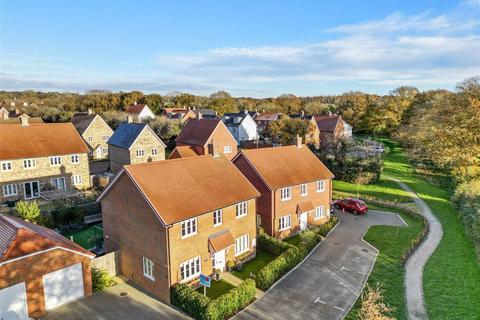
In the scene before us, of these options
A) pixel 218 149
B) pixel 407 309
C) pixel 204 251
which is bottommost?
pixel 407 309

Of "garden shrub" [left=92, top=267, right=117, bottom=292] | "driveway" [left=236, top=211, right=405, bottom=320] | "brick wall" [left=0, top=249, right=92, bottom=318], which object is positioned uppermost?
"brick wall" [left=0, top=249, right=92, bottom=318]

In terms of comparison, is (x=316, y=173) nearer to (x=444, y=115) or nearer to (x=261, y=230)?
(x=261, y=230)

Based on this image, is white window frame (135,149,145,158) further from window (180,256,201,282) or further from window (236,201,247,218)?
window (180,256,201,282)

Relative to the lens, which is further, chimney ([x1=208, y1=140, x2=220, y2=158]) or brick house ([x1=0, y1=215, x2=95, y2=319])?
chimney ([x1=208, y1=140, x2=220, y2=158])

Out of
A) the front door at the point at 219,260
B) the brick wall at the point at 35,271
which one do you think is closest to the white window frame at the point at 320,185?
the front door at the point at 219,260

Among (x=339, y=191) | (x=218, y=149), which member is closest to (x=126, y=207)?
(x=218, y=149)

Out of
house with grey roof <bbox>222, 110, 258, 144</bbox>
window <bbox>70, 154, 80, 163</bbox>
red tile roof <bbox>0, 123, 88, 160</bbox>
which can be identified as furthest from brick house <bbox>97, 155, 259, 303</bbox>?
house with grey roof <bbox>222, 110, 258, 144</bbox>

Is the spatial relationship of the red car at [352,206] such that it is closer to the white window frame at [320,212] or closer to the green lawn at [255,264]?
the white window frame at [320,212]
